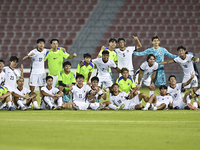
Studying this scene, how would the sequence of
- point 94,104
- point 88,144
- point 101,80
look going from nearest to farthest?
1. point 88,144
2. point 94,104
3. point 101,80

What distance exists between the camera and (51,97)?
33.2ft

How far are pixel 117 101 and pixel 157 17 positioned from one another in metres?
14.1

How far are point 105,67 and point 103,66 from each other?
68mm

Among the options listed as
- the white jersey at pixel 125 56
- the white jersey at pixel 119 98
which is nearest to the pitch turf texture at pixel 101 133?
the white jersey at pixel 119 98

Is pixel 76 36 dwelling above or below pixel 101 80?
above

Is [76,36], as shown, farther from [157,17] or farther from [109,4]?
[157,17]

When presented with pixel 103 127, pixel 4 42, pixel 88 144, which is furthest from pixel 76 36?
pixel 88 144

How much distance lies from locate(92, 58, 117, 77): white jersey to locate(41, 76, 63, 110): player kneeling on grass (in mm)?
1542

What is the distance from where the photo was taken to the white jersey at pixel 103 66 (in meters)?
10.9

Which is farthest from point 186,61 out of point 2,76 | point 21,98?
point 2,76

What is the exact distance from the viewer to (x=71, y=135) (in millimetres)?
5555

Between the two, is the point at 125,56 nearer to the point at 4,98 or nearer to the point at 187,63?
the point at 187,63

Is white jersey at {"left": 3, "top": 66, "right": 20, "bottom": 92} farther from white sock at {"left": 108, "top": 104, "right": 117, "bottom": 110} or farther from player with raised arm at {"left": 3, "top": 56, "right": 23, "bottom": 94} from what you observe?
white sock at {"left": 108, "top": 104, "right": 117, "bottom": 110}

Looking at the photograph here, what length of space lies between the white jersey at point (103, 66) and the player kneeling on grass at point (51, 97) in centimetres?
154
